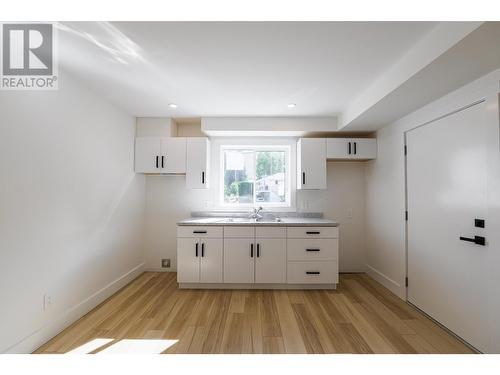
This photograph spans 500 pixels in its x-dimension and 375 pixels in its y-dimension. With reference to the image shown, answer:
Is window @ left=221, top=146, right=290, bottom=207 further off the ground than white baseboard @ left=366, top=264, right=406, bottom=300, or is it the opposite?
window @ left=221, top=146, right=290, bottom=207

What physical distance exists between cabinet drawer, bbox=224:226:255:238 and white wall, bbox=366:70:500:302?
72.7 inches

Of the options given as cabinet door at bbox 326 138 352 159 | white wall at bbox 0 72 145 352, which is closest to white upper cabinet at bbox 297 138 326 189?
cabinet door at bbox 326 138 352 159

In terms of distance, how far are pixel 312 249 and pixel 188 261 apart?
166cm

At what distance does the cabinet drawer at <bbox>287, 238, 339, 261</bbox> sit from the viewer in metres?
3.17

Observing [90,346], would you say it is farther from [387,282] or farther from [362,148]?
[362,148]

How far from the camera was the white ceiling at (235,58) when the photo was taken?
65.6 inches

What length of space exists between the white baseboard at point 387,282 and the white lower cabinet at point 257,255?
719mm

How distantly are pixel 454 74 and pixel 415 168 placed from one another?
3.65ft

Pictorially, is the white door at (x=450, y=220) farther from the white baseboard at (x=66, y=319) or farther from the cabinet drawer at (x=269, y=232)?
the white baseboard at (x=66, y=319)

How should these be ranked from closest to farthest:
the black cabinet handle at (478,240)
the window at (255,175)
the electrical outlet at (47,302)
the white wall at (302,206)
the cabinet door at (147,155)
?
the black cabinet handle at (478,240) < the electrical outlet at (47,302) < the cabinet door at (147,155) < the white wall at (302,206) < the window at (255,175)

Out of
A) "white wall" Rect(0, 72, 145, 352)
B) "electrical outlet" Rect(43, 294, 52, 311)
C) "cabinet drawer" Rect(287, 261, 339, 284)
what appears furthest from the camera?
"cabinet drawer" Rect(287, 261, 339, 284)

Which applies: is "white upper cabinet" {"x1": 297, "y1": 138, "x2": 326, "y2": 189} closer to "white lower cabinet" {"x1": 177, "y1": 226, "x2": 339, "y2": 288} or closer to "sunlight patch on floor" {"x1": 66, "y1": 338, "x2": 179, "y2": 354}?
"white lower cabinet" {"x1": 177, "y1": 226, "x2": 339, "y2": 288}

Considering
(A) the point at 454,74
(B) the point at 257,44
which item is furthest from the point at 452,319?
(B) the point at 257,44

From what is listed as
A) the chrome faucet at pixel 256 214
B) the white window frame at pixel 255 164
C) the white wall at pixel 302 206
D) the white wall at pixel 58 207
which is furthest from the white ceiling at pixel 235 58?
the chrome faucet at pixel 256 214
